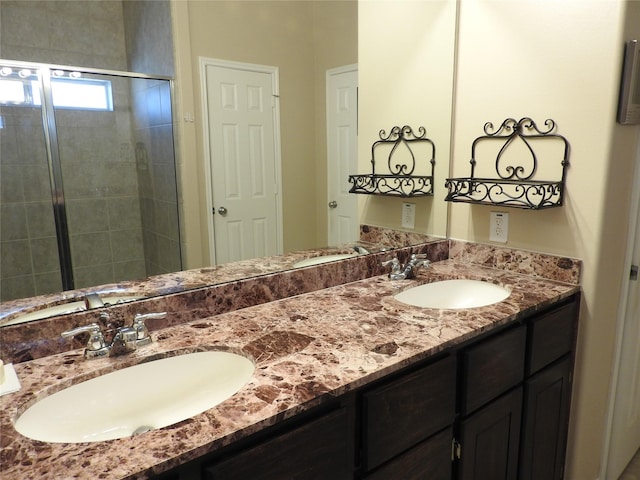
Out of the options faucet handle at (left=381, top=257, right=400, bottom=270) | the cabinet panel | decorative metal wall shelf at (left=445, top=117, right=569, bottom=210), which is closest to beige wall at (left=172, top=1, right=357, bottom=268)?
faucet handle at (left=381, top=257, right=400, bottom=270)

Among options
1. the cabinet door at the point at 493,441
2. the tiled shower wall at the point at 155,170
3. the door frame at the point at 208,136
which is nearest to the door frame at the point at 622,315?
the cabinet door at the point at 493,441

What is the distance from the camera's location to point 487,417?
1459mm

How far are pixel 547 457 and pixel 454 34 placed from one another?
1747 millimetres

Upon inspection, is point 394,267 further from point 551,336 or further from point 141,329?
point 141,329

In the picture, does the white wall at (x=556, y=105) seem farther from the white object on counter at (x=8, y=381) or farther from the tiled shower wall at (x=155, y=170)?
the white object on counter at (x=8, y=381)

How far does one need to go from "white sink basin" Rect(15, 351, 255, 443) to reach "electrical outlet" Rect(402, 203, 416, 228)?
3.92 feet

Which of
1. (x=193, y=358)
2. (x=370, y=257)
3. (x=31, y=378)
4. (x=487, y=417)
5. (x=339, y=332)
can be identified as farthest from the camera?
(x=370, y=257)

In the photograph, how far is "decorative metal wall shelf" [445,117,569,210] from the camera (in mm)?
1725

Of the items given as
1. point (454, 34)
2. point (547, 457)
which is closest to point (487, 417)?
point (547, 457)

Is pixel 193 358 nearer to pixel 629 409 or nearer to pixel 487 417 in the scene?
pixel 487 417

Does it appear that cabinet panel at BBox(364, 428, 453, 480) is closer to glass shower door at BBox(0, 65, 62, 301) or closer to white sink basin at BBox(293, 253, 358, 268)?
white sink basin at BBox(293, 253, 358, 268)

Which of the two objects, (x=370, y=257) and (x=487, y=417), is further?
(x=370, y=257)

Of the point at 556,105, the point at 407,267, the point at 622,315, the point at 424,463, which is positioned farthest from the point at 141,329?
the point at 622,315

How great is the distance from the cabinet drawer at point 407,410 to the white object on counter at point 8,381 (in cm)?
79
